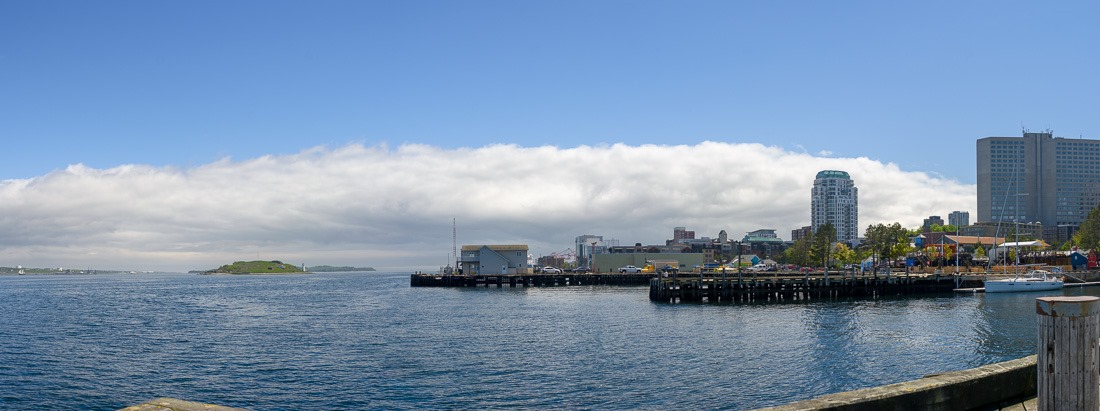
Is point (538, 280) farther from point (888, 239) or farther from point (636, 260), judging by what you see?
point (888, 239)

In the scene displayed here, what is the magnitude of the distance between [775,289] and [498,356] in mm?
50396

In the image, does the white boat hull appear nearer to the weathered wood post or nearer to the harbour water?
the harbour water

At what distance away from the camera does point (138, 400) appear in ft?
86.6

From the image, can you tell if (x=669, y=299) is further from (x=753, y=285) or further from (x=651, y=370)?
(x=651, y=370)

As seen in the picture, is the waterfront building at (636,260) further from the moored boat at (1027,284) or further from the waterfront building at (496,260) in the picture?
the moored boat at (1027,284)

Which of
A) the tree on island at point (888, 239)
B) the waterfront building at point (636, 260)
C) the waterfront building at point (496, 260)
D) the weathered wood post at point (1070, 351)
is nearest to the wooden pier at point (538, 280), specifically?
the waterfront building at point (496, 260)

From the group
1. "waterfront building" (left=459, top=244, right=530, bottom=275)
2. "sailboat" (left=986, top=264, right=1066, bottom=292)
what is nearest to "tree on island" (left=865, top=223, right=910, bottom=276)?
"sailboat" (left=986, top=264, right=1066, bottom=292)

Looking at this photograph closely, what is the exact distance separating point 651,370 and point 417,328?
23.5 meters

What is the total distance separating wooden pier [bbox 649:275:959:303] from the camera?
76.2 metres

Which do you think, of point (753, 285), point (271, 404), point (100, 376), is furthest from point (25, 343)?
point (753, 285)

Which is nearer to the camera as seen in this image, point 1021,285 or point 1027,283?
point 1021,285

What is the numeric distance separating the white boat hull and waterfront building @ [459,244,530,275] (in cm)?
7593

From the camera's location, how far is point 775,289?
78.7m

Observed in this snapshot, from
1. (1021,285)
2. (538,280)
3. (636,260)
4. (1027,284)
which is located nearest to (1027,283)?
(1027,284)
